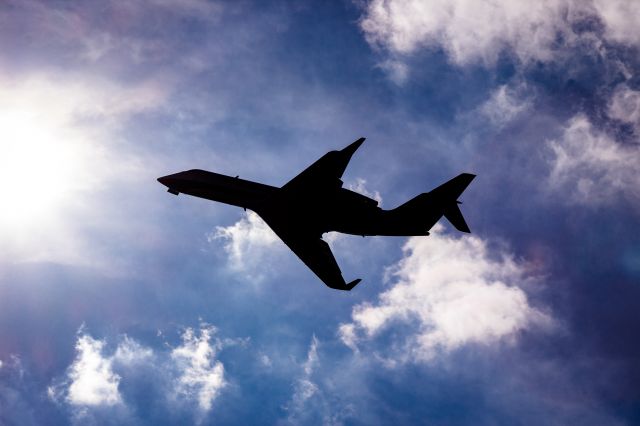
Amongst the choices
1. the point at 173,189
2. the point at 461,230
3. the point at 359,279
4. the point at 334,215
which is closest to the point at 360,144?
the point at 334,215

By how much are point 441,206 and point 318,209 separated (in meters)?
10.6

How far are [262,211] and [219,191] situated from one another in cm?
389

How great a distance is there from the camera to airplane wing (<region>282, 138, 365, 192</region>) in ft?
82.6

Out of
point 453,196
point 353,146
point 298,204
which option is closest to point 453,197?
point 453,196

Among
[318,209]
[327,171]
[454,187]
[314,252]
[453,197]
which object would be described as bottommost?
[314,252]

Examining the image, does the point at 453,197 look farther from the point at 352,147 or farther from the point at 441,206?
the point at 352,147

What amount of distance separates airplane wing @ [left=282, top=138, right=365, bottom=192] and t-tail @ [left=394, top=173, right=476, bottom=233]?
7.82m

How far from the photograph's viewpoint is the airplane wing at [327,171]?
25.2 metres

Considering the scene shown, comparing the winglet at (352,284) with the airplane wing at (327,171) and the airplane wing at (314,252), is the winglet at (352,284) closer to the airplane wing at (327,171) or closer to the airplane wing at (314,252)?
the airplane wing at (314,252)

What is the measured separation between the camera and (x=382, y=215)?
1166 inches

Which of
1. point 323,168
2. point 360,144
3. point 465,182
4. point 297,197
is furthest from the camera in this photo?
point 465,182

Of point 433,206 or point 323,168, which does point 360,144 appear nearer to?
point 323,168

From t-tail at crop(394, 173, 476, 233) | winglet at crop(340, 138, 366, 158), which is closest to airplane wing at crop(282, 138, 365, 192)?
winglet at crop(340, 138, 366, 158)

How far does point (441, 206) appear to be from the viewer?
1204 inches
